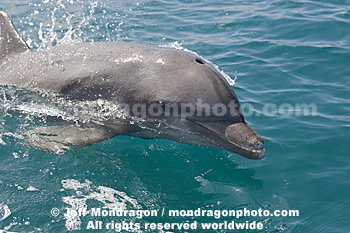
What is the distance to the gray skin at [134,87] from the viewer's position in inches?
232

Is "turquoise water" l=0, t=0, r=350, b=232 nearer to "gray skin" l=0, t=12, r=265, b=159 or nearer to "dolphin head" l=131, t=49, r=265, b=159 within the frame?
"gray skin" l=0, t=12, r=265, b=159

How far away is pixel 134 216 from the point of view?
5.64 m

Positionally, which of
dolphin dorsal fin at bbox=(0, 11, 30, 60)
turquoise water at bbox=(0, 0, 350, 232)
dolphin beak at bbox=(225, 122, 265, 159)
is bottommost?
turquoise water at bbox=(0, 0, 350, 232)

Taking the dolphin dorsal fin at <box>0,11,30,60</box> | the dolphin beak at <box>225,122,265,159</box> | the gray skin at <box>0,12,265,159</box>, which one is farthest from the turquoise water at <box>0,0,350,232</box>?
the dolphin dorsal fin at <box>0,11,30,60</box>

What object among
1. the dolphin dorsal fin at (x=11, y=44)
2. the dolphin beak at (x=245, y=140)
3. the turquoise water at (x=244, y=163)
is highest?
the dolphin dorsal fin at (x=11, y=44)

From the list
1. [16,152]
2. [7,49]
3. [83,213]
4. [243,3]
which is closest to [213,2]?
[243,3]

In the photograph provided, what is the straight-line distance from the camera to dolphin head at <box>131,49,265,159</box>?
5.85 meters

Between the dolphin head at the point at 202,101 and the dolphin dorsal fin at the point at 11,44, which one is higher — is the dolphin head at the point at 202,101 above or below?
below

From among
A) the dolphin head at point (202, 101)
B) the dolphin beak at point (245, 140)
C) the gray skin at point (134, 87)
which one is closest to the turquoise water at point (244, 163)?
the gray skin at point (134, 87)

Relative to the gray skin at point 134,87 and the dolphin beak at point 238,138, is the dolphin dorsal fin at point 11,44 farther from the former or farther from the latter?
the dolphin beak at point 238,138

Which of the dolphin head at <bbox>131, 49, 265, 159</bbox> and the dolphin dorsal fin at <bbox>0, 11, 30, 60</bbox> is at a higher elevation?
the dolphin dorsal fin at <bbox>0, 11, 30, 60</bbox>

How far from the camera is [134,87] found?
20.4 ft

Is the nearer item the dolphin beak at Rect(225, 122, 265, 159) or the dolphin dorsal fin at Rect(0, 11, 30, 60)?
the dolphin beak at Rect(225, 122, 265, 159)

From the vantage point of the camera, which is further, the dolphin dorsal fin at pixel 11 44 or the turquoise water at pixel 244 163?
the dolphin dorsal fin at pixel 11 44
